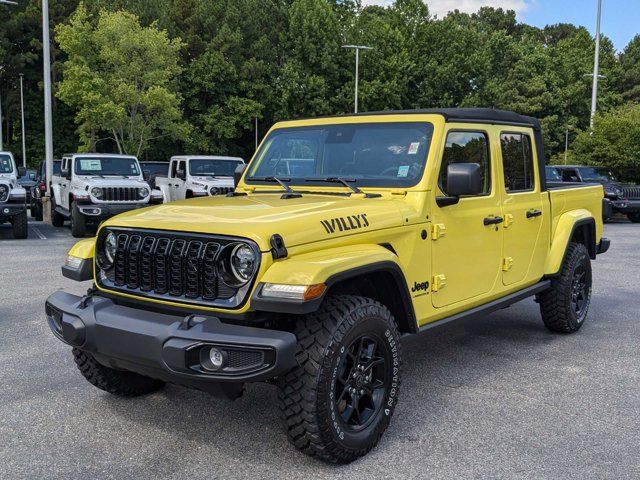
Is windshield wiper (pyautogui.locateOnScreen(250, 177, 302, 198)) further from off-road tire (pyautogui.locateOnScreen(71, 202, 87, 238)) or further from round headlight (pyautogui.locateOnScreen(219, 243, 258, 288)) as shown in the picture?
off-road tire (pyautogui.locateOnScreen(71, 202, 87, 238))

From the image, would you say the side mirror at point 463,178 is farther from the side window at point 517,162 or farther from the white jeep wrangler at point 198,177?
the white jeep wrangler at point 198,177

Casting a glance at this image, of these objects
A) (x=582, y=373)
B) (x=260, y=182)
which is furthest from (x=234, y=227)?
(x=582, y=373)

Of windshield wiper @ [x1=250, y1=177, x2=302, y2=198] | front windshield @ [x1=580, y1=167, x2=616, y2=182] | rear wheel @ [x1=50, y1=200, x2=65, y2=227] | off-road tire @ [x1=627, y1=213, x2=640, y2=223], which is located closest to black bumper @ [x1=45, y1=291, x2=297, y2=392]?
windshield wiper @ [x1=250, y1=177, x2=302, y2=198]

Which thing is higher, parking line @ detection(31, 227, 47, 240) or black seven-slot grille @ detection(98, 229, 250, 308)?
black seven-slot grille @ detection(98, 229, 250, 308)

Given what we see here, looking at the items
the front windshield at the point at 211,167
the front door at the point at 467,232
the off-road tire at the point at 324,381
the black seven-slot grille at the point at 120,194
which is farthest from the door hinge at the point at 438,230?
the front windshield at the point at 211,167

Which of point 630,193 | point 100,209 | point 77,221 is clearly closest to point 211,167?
point 100,209

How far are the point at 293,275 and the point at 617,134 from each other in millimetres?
23514

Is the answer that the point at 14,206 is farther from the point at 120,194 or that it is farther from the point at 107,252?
the point at 107,252

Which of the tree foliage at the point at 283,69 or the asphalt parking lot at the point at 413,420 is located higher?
the tree foliage at the point at 283,69

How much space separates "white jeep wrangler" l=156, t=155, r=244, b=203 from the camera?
16703 millimetres

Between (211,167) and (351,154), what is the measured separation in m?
13.4

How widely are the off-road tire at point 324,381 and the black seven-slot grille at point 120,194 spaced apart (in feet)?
39.3

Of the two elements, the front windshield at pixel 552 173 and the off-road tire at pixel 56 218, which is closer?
the off-road tire at pixel 56 218

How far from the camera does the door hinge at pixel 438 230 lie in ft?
13.8
